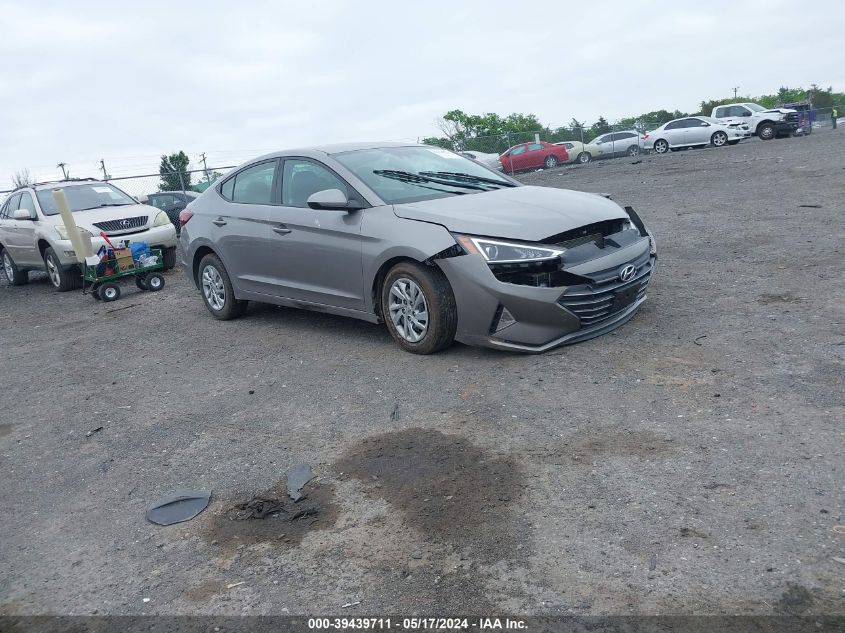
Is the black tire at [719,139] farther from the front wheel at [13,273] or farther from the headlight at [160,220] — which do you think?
the front wheel at [13,273]

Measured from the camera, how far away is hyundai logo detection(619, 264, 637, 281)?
240 inches

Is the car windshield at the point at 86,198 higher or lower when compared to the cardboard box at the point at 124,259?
higher

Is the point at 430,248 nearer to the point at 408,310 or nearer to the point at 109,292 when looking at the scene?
the point at 408,310

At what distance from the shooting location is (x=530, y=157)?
35625mm

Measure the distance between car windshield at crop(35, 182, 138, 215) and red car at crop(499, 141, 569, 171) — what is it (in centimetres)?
2384

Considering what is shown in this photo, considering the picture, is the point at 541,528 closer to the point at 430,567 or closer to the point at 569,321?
the point at 430,567

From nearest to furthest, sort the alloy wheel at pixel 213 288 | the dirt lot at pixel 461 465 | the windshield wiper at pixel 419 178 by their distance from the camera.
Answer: the dirt lot at pixel 461 465, the windshield wiper at pixel 419 178, the alloy wheel at pixel 213 288

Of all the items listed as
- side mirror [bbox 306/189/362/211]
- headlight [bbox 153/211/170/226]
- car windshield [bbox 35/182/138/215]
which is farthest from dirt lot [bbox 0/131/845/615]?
car windshield [bbox 35/182/138/215]

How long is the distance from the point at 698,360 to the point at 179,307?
703 centimetres

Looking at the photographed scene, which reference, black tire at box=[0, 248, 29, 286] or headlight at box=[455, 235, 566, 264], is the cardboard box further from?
headlight at box=[455, 235, 566, 264]

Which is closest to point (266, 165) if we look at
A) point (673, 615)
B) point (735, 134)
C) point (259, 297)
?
point (259, 297)

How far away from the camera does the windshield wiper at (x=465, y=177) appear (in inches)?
287

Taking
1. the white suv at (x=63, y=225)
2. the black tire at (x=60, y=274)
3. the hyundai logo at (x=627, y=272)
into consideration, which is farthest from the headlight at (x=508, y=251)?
the black tire at (x=60, y=274)

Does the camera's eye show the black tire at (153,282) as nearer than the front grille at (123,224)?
Yes
